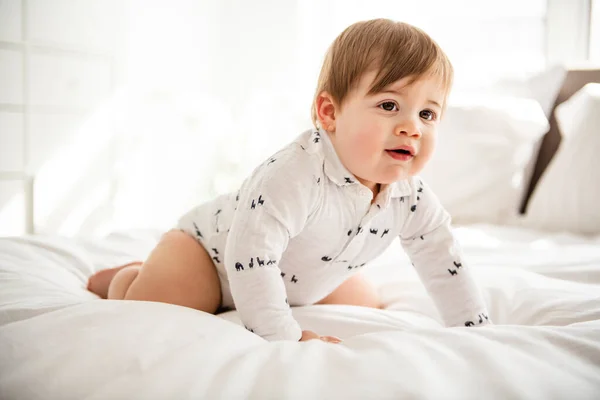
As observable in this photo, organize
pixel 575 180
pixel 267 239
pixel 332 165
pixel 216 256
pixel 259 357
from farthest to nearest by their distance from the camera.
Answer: pixel 575 180, pixel 216 256, pixel 332 165, pixel 267 239, pixel 259 357

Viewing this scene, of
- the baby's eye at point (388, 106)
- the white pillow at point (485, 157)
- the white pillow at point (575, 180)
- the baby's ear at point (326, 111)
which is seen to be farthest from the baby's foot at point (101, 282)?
the white pillow at point (575, 180)

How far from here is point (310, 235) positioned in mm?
939

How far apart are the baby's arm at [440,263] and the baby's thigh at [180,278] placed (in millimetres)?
377

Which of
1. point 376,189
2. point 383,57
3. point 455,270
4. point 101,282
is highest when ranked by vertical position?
point 383,57

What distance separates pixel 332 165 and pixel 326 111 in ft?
0.33

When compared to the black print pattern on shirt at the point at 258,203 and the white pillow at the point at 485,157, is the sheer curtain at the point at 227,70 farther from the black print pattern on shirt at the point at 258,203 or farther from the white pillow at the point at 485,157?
the black print pattern on shirt at the point at 258,203

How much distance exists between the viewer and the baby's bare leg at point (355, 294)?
3.59 ft

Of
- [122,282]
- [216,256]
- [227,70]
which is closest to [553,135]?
[216,256]

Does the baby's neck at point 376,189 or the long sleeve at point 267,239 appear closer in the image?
the long sleeve at point 267,239

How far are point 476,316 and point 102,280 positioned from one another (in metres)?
0.71

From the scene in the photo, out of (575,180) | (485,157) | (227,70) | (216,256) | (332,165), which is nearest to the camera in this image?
(332,165)

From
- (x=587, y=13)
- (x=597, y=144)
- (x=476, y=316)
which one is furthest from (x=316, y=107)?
(x=587, y=13)

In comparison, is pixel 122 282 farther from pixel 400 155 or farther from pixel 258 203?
pixel 400 155

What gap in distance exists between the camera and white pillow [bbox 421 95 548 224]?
194 centimetres
